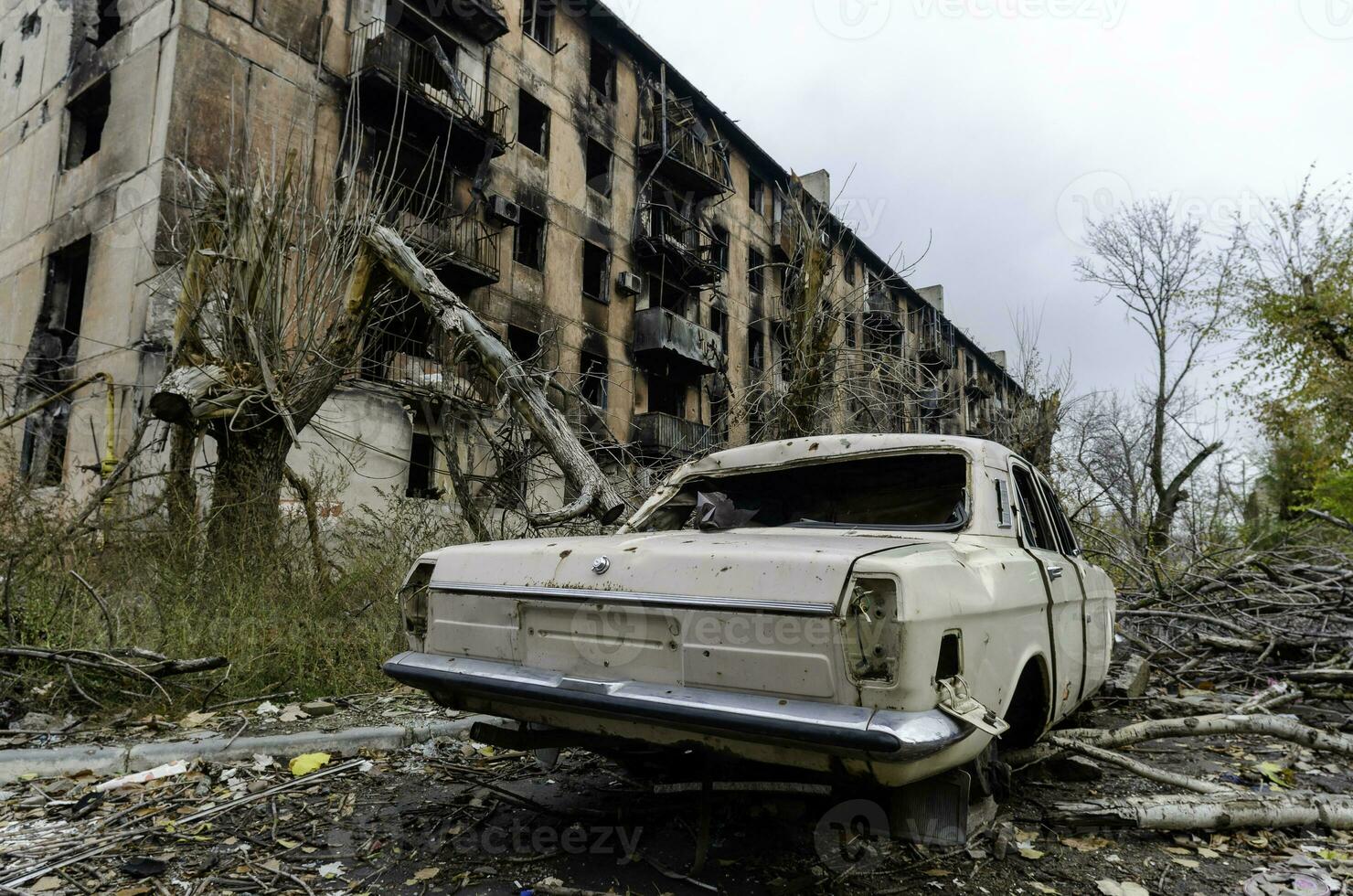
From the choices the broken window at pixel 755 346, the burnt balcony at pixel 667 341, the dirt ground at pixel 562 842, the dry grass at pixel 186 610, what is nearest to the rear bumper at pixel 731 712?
the dirt ground at pixel 562 842

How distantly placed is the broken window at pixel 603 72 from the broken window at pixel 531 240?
516 centimetres

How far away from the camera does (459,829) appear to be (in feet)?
11.0

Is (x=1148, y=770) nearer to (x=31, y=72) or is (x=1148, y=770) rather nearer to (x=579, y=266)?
(x=579, y=266)

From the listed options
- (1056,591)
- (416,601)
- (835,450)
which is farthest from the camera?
(835,450)

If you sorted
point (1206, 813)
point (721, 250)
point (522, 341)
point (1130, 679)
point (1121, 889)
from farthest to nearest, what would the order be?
point (721, 250) < point (522, 341) < point (1130, 679) < point (1206, 813) < point (1121, 889)

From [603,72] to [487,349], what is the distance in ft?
60.6

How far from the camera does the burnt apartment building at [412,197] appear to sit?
40.2ft

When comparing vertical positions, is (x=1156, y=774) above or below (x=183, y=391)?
below

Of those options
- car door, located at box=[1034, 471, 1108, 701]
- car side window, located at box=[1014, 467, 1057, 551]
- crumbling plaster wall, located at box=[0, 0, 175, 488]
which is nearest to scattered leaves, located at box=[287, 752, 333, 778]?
car side window, located at box=[1014, 467, 1057, 551]

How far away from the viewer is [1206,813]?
3316 millimetres

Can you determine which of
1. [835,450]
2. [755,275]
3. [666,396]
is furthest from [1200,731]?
[755,275]

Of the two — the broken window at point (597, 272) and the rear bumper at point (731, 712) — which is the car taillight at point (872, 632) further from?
the broken window at point (597, 272)

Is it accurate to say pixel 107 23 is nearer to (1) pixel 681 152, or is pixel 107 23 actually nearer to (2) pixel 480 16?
(2) pixel 480 16

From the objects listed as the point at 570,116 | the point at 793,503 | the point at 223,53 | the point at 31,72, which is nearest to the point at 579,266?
the point at 570,116
